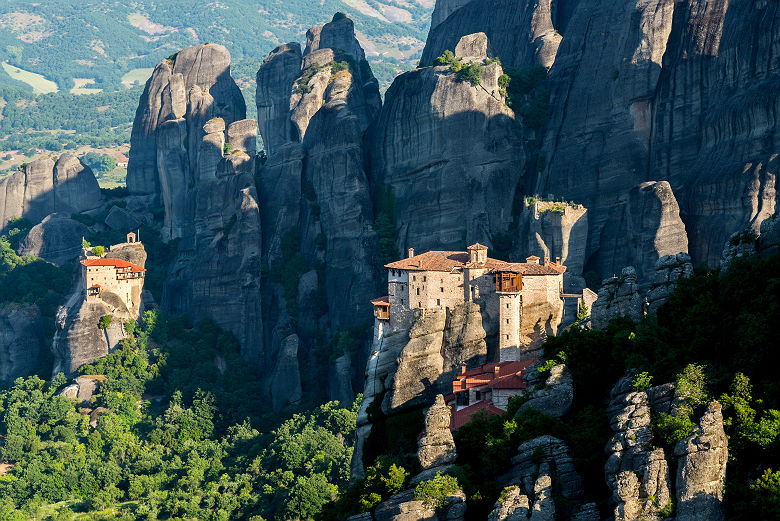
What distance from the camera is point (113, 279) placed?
107125 mm

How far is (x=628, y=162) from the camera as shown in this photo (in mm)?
85312

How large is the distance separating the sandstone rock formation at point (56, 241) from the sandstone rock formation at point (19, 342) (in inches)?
421

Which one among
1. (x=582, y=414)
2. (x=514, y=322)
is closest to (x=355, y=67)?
(x=514, y=322)

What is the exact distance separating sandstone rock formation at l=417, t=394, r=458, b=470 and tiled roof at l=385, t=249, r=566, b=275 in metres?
14.1

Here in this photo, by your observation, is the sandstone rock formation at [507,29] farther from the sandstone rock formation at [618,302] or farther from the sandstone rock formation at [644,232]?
the sandstone rock formation at [618,302]

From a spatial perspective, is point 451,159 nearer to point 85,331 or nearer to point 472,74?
point 472,74

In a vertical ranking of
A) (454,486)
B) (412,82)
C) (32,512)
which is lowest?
(32,512)

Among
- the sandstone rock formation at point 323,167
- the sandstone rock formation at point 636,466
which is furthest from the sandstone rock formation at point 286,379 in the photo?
the sandstone rock formation at point 636,466

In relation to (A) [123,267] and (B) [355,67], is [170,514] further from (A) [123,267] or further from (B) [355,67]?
(B) [355,67]

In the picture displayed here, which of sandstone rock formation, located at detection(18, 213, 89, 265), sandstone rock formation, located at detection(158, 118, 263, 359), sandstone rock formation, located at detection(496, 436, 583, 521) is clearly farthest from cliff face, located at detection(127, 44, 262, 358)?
sandstone rock formation, located at detection(496, 436, 583, 521)

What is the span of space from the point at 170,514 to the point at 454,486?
37.7 metres

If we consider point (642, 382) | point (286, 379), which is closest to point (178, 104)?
point (286, 379)

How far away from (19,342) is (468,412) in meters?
58.6

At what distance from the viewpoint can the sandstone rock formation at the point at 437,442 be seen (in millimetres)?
53312
